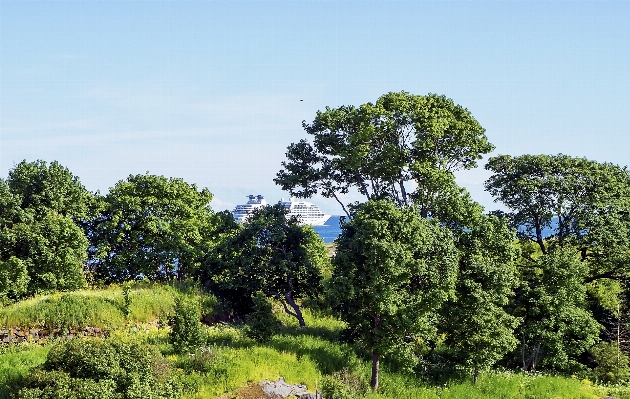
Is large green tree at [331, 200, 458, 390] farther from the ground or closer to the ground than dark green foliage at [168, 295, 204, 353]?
farther from the ground

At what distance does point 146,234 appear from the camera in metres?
40.2

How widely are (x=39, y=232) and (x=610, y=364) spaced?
3513 centimetres

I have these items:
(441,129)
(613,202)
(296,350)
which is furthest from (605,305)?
(296,350)

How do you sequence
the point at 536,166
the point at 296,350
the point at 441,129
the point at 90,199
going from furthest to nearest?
the point at 90,199 → the point at 536,166 → the point at 441,129 → the point at 296,350

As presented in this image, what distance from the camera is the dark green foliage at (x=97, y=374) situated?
18.2m

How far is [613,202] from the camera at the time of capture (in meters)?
32.3

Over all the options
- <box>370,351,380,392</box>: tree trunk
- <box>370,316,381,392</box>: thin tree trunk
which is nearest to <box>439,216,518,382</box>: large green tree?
<box>370,316,381,392</box>: thin tree trunk

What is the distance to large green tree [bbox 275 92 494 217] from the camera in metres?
29.9

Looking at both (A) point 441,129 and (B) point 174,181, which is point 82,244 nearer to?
(B) point 174,181

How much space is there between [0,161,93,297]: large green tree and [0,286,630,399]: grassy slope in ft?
11.2

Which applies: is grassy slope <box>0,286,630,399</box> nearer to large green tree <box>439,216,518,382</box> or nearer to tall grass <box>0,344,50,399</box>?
tall grass <box>0,344,50,399</box>

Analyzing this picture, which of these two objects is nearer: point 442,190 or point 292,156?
point 442,190

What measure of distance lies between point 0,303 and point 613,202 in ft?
120

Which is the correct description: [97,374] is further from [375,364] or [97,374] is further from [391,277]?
[391,277]
